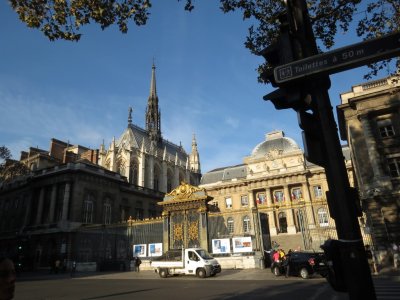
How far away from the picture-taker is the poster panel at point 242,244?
20141mm

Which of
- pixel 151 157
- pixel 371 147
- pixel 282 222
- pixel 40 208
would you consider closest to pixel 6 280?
pixel 371 147

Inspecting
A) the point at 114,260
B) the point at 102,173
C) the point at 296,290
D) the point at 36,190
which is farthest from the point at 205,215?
the point at 36,190

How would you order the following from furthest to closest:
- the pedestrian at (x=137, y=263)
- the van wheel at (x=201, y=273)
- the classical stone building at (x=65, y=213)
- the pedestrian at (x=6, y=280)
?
the classical stone building at (x=65, y=213), the pedestrian at (x=137, y=263), the van wheel at (x=201, y=273), the pedestrian at (x=6, y=280)

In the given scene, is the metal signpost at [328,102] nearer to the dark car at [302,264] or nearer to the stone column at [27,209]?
the dark car at [302,264]

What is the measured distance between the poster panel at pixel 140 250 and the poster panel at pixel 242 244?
7.71m

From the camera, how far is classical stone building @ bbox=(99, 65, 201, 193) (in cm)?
5931

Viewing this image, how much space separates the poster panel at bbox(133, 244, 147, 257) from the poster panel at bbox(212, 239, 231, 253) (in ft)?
20.3

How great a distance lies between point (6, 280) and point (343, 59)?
3.86 meters

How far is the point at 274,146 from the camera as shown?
52781 millimetres

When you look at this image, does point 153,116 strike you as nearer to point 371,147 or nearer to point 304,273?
point 371,147

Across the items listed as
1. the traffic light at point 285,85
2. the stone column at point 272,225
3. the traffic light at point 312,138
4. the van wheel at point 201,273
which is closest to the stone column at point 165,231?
the van wheel at point 201,273

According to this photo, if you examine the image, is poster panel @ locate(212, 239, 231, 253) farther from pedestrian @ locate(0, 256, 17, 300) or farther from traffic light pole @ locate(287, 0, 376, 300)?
pedestrian @ locate(0, 256, 17, 300)

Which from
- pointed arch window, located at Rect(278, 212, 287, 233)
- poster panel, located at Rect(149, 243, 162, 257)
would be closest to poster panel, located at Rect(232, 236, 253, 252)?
poster panel, located at Rect(149, 243, 162, 257)

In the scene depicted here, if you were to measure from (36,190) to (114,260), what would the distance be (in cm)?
2021
